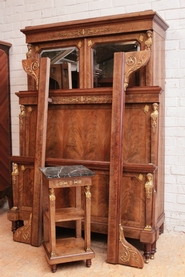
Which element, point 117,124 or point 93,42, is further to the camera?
point 93,42

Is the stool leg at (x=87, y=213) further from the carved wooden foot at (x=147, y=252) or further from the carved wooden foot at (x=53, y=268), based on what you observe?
the carved wooden foot at (x=147, y=252)

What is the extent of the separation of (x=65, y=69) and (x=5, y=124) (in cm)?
104

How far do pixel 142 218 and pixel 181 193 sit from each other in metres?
0.66

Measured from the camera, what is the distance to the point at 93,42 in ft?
9.23

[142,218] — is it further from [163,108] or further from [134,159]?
[163,108]

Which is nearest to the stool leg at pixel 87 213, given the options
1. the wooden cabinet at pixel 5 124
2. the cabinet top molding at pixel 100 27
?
the cabinet top molding at pixel 100 27

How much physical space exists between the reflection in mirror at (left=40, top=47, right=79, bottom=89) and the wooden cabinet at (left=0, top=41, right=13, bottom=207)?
826mm

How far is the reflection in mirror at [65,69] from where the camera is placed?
2.90m

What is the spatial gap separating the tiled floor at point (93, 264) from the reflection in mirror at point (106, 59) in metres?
1.35

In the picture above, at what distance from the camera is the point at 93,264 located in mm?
2443

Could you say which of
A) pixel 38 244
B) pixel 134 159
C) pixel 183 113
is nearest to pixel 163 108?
pixel 183 113

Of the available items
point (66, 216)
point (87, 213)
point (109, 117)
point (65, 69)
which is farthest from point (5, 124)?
point (87, 213)

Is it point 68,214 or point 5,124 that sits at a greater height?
point 5,124

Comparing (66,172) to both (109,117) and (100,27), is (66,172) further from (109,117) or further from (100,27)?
(100,27)
